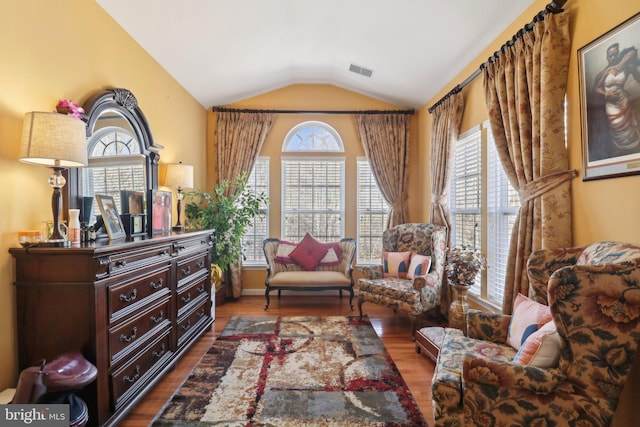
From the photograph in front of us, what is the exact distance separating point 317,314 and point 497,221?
2.43 m

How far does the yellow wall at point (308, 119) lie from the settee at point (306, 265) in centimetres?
42

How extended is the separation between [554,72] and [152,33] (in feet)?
11.3

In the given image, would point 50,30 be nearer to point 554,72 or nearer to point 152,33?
point 152,33

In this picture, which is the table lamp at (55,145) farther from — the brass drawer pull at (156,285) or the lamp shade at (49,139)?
the brass drawer pull at (156,285)

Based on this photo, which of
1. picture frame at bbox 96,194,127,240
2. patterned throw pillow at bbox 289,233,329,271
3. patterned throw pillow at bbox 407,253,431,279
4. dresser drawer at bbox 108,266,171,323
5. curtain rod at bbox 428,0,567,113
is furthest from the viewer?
patterned throw pillow at bbox 289,233,329,271

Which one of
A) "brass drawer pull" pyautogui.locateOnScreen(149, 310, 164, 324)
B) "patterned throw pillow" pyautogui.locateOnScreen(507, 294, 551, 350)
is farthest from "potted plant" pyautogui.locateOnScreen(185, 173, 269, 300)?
"patterned throw pillow" pyautogui.locateOnScreen(507, 294, 551, 350)

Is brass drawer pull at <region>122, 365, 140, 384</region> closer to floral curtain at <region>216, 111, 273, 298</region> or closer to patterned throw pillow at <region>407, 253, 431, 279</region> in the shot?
floral curtain at <region>216, 111, 273, 298</region>

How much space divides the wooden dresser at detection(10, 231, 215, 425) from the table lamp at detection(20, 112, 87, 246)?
0.22 m

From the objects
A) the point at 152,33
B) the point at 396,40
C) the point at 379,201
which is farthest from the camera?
the point at 379,201

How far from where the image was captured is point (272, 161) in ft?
17.3

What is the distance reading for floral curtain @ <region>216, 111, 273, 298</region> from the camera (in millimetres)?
5070

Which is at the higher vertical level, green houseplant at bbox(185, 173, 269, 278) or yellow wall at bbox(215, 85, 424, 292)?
yellow wall at bbox(215, 85, 424, 292)

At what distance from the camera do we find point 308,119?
5.25 m

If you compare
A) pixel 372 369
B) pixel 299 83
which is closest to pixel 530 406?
pixel 372 369
